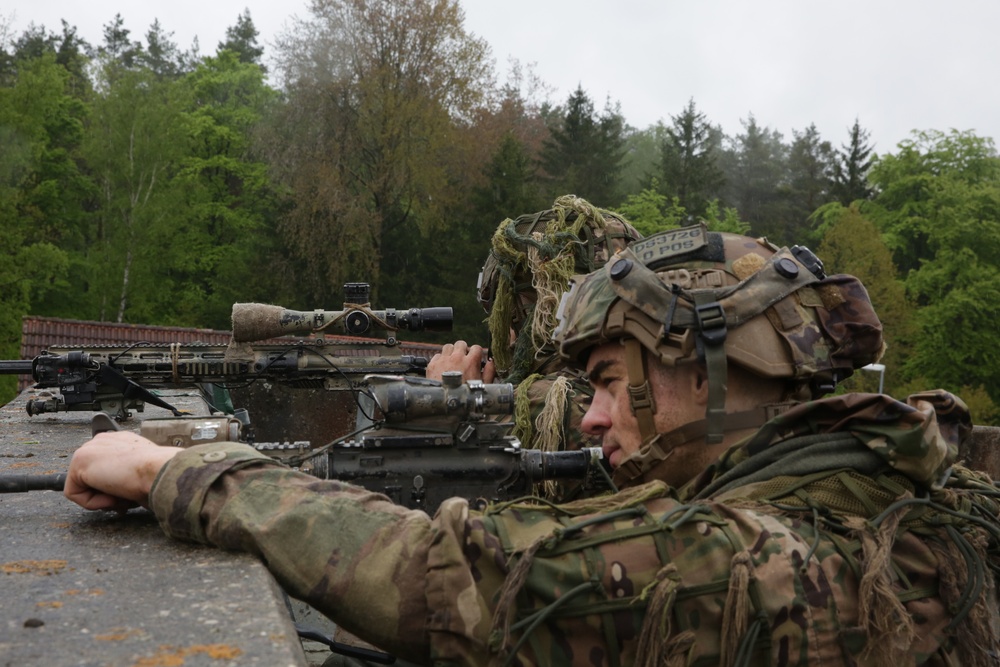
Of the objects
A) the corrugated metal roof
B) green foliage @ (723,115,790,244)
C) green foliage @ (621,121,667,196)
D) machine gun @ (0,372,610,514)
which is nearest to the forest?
the corrugated metal roof

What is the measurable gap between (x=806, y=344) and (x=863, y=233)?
42.2 meters

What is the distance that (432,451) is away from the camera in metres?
3.20

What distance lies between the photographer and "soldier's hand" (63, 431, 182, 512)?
2531 millimetres

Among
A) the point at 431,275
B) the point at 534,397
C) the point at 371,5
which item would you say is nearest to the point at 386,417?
the point at 534,397


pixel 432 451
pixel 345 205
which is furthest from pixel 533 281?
pixel 345 205

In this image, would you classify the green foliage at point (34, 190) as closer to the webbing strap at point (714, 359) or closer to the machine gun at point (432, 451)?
the machine gun at point (432, 451)

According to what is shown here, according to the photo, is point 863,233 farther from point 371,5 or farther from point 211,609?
point 211,609

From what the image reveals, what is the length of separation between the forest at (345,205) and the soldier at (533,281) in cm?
2853

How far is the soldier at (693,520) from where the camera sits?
2109mm

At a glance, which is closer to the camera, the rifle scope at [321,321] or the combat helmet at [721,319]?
Result: the combat helmet at [721,319]

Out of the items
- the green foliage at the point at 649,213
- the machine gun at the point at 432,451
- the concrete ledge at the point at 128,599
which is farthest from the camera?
the green foliage at the point at 649,213

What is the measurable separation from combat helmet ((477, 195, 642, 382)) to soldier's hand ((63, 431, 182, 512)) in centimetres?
333

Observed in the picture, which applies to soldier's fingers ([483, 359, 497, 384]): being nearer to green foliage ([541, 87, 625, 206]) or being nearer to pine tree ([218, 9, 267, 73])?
green foliage ([541, 87, 625, 206])

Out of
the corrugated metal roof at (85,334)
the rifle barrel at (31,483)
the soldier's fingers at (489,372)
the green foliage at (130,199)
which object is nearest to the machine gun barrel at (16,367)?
the soldier's fingers at (489,372)
